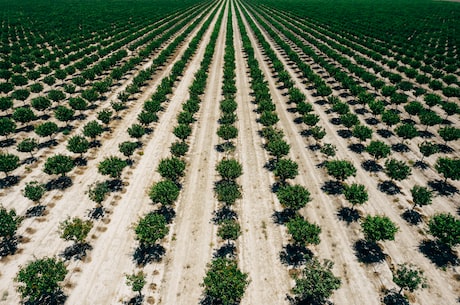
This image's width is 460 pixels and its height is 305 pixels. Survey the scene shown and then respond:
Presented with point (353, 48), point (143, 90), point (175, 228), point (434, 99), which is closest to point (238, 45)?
point (353, 48)

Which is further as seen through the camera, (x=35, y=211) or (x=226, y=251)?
(x=35, y=211)

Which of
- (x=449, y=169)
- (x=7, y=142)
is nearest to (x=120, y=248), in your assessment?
(x=7, y=142)

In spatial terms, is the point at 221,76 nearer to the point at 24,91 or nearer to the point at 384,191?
the point at 24,91

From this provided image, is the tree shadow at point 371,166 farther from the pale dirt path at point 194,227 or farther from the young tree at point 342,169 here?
the pale dirt path at point 194,227

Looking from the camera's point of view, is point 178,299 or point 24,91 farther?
point 24,91

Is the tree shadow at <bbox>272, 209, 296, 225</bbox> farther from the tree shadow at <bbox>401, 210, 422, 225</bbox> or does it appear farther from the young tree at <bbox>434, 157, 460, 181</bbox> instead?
the young tree at <bbox>434, 157, 460, 181</bbox>

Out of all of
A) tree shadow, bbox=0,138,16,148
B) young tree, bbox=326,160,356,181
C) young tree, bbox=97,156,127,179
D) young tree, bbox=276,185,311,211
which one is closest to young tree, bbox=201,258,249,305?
young tree, bbox=276,185,311,211

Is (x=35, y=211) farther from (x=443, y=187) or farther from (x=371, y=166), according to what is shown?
(x=443, y=187)
